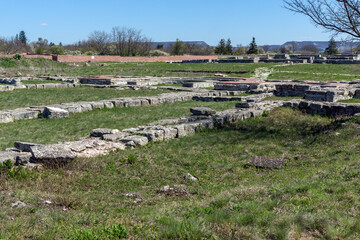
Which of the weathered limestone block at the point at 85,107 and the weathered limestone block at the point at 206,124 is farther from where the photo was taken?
the weathered limestone block at the point at 85,107

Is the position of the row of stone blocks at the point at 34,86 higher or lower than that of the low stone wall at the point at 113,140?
higher

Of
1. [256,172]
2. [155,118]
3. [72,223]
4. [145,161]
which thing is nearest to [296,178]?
[256,172]

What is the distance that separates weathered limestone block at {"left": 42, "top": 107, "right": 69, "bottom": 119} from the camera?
13.7 meters

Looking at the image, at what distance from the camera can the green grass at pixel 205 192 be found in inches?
171

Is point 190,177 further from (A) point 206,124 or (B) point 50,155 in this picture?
(A) point 206,124

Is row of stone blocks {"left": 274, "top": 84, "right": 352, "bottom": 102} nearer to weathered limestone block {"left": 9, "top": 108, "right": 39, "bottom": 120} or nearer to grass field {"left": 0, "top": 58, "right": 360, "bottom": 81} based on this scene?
grass field {"left": 0, "top": 58, "right": 360, "bottom": 81}

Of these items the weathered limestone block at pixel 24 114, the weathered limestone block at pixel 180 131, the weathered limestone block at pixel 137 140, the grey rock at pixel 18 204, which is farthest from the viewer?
the weathered limestone block at pixel 24 114

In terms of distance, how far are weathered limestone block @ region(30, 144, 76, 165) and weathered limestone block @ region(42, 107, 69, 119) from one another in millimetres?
6191

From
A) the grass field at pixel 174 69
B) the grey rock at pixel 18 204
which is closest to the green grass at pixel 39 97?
the grey rock at pixel 18 204

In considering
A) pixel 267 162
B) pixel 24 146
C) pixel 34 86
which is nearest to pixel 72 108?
pixel 24 146

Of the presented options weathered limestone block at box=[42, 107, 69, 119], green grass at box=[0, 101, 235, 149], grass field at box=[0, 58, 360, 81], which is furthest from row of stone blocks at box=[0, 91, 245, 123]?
grass field at box=[0, 58, 360, 81]

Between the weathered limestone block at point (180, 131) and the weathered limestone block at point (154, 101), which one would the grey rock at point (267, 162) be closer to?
the weathered limestone block at point (180, 131)

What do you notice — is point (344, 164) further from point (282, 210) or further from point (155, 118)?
point (155, 118)

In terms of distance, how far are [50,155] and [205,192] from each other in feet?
10.7
